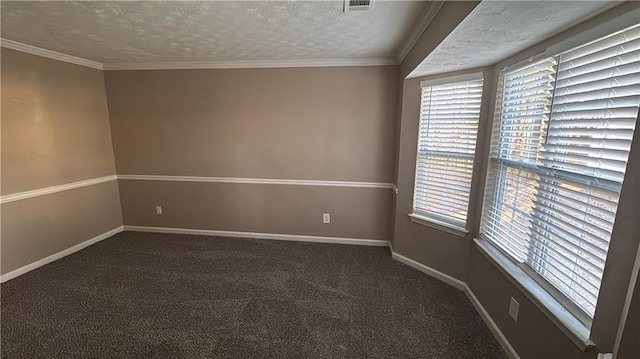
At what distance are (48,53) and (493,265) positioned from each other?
4778 mm

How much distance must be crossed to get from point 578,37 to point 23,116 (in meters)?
4.56

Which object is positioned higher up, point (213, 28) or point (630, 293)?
point (213, 28)

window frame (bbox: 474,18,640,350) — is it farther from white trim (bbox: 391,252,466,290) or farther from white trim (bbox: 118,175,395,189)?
white trim (bbox: 118,175,395,189)

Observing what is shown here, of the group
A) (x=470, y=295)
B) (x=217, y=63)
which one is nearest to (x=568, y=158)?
(x=470, y=295)

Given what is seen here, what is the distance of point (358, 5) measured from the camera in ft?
5.74

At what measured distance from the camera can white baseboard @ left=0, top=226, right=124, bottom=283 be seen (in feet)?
8.70

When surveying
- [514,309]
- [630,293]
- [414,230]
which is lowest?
[514,309]

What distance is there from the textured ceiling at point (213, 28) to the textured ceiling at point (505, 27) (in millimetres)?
410

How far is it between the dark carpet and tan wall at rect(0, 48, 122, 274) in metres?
0.35

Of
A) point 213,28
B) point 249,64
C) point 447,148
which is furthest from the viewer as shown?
point 249,64

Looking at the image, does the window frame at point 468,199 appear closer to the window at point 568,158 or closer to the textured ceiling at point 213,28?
the window at point 568,158

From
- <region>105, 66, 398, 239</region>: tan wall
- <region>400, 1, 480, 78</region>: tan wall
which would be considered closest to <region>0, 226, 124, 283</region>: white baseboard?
<region>105, 66, 398, 239</region>: tan wall

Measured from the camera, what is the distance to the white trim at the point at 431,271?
2508mm

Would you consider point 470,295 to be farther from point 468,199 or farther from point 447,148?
point 447,148
